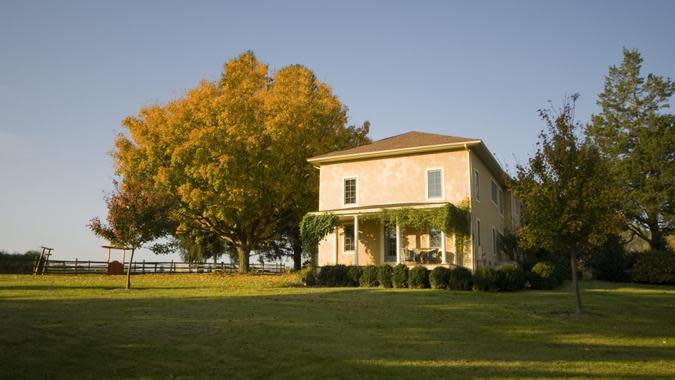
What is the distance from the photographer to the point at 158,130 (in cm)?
3509

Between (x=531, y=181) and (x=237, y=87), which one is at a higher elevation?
(x=237, y=87)

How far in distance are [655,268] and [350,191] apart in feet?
56.5

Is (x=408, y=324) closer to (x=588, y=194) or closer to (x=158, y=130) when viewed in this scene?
(x=588, y=194)

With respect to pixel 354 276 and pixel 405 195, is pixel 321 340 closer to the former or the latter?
pixel 354 276

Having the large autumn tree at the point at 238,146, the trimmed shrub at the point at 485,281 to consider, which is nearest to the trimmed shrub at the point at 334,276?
the trimmed shrub at the point at 485,281

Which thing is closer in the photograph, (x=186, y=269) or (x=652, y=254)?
(x=652, y=254)

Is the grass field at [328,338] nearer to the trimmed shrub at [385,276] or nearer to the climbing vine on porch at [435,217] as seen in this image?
the trimmed shrub at [385,276]

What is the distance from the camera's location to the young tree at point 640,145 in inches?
1505

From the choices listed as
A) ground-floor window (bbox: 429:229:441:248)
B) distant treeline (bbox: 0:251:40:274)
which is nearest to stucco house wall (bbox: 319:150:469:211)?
ground-floor window (bbox: 429:229:441:248)

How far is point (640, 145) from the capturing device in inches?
1560

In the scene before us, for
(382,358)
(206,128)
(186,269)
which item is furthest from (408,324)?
(186,269)

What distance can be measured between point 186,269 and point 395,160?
80.1 ft

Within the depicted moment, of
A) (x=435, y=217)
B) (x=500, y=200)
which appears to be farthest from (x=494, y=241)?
(x=435, y=217)

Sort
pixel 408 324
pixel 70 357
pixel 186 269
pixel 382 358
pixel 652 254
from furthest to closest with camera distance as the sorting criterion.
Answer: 1. pixel 186 269
2. pixel 652 254
3. pixel 408 324
4. pixel 382 358
5. pixel 70 357
